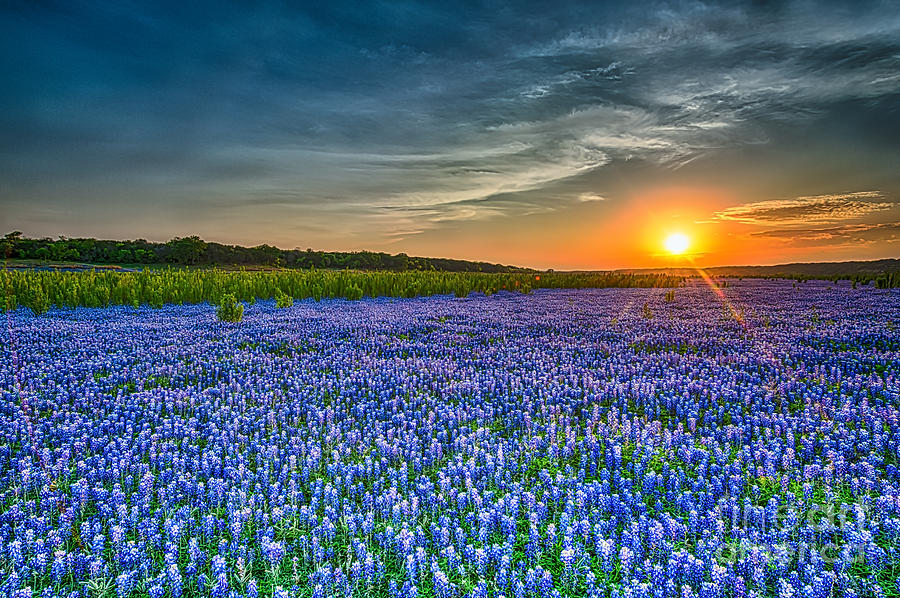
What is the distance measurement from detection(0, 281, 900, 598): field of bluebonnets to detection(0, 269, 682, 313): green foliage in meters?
10.2

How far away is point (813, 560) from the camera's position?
2.69 metres

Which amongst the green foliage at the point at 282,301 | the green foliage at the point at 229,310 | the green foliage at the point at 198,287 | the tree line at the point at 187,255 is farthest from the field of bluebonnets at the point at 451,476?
the tree line at the point at 187,255

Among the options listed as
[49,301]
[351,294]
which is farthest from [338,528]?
[351,294]

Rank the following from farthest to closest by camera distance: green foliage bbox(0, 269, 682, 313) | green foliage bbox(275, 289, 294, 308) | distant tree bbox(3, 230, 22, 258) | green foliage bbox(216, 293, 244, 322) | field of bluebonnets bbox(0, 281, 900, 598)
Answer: distant tree bbox(3, 230, 22, 258) < green foliage bbox(275, 289, 294, 308) < green foliage bbox(0, 269, 682, 313) < green foliage bbox(216, 293, 244, 322) < field of bluebonnets bbox(0, 281, 900, 598)

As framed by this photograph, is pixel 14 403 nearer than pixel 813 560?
No

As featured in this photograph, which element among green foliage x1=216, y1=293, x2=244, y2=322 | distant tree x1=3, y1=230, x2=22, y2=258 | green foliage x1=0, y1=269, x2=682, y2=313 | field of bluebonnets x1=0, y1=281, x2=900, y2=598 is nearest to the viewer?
field of bluebonnets x1=0, y1=281, x2=900, y2=598

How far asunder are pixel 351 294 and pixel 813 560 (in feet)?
67.8

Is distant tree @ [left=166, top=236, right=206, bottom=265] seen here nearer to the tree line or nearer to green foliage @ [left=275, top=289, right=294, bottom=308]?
the tree line

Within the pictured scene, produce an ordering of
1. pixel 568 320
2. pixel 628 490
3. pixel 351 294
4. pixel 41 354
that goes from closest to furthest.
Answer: pixel 628 490, pixel 41 354, pixel 568 320, pixel 351 294

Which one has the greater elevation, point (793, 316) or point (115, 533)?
point (793, 316)

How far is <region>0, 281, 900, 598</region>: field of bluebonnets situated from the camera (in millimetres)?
2725

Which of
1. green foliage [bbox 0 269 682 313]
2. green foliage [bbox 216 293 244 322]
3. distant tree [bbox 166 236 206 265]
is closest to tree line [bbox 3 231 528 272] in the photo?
distant tree [bbox 166 236 206 265]

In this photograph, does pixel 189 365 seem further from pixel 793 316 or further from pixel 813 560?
pixel 793 316

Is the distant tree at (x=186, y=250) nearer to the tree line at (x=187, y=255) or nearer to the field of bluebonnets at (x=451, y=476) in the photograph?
the tree line at (x=187, y=255)
